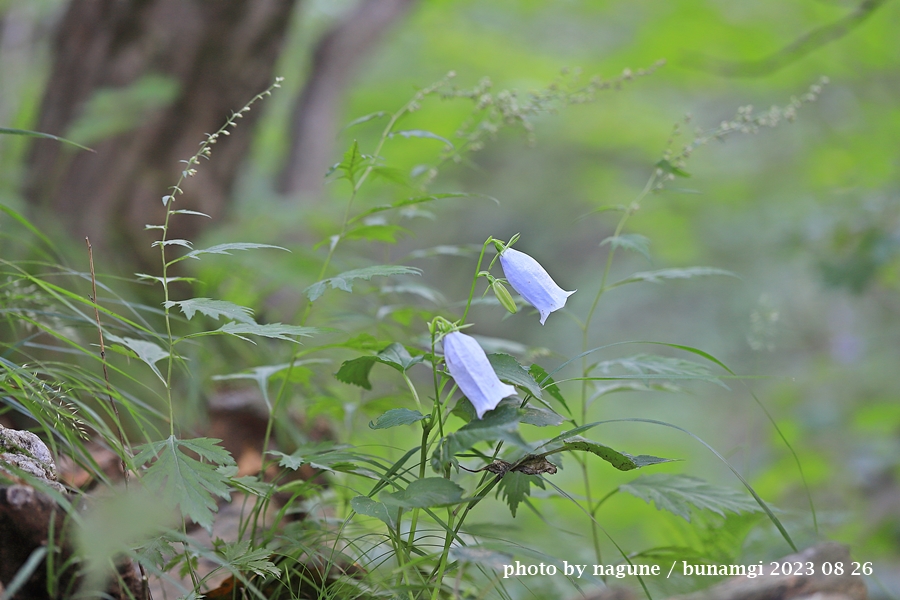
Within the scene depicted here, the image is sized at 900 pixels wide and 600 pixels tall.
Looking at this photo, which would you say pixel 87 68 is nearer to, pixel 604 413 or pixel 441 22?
pixel 441 22

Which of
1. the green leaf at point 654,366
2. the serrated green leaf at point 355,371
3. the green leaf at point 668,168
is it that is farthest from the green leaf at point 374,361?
the green leaf at point 668,168

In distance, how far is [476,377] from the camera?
0.92 metres

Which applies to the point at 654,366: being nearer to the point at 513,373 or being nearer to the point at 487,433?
the point at 513,373

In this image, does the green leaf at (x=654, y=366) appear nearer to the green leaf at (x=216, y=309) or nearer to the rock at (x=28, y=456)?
the green leaf at (x=216, y=309)

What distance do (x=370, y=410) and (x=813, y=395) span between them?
5156mm

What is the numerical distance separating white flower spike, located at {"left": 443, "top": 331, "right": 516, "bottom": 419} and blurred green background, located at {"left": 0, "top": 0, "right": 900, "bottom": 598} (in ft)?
2.50

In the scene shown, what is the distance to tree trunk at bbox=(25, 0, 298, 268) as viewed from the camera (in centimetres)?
273

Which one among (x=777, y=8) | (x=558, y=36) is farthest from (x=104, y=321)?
(x=558, y=36)

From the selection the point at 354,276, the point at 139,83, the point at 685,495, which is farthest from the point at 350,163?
the point at 139,83

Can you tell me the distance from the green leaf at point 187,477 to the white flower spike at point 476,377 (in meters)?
0.36

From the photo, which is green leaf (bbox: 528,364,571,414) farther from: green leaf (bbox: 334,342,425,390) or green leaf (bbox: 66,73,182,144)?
green leaf (bbox: 66,73,182,144)

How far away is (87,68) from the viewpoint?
109 inches

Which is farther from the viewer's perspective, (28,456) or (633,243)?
(633,243)

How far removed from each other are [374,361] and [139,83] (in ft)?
7.12
